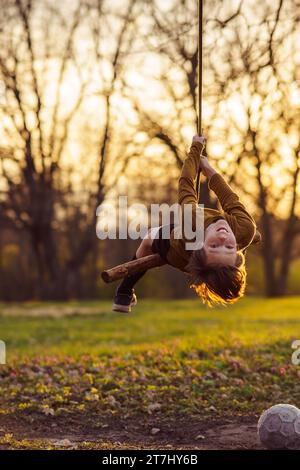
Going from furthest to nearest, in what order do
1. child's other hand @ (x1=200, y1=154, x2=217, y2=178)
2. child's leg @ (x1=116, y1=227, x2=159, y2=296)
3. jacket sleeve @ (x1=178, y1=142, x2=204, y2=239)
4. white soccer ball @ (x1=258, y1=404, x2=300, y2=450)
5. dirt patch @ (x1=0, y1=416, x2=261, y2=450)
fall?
dirt patch @ (x1=0, y1=416, x2=261, y2=450) → child's other hand @ (x1=200, y1=154, x2=217, y2=178) → white soccer ball @ (x1=258, y1=404, x2=300, y2=450) → child's leg @ (x1=116, y1=227, x2=159, y2=296) → jacket sleeve @ (x1=178, y1=142, x2=204, y2=239)

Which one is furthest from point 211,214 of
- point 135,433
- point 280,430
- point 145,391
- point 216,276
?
point 145,391

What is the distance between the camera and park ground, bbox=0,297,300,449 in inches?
291

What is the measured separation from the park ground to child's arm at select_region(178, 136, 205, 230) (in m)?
2.06

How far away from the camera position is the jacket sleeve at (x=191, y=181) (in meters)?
6.14

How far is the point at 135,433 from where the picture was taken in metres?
7.56

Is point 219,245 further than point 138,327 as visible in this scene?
No

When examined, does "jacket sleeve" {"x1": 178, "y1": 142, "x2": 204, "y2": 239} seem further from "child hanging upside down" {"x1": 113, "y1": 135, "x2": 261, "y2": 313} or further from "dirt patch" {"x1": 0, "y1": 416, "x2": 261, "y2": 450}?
"dirt patch" {"x1": 0, "y1": 416, "x2": 261, "y2": 450}

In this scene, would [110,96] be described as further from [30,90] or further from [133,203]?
[133,203]

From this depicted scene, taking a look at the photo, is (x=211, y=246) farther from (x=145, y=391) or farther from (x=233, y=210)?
(x=145, y=391)

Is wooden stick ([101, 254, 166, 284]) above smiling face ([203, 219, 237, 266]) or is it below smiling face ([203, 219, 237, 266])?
below

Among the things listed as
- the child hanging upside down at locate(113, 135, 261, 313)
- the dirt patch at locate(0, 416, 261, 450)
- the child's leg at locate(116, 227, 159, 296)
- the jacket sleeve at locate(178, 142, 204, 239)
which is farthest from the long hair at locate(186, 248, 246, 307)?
the dirt patch at locate(0, 416, 261, 450)

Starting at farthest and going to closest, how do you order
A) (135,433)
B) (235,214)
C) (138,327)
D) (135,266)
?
(138,327) → (135,433) → (235,214) → (135,266)

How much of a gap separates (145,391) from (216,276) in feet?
10.3

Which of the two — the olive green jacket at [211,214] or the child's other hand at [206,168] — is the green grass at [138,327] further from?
the olive green jacket at [211,214]
